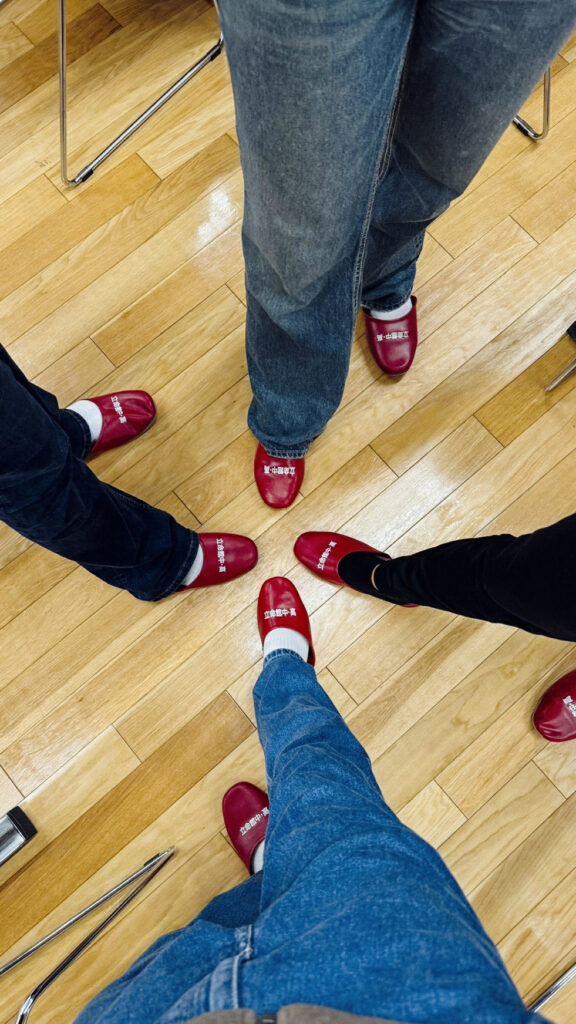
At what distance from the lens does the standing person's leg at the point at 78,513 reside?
88 cm

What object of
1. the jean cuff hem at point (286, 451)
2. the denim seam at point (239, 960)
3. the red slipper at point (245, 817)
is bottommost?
the red slipper at point (245, 817)

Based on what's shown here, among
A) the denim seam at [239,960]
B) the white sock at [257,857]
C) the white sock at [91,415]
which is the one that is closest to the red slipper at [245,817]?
the white sock at [257,857]

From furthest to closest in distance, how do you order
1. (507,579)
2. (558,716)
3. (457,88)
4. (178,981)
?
1. (558,716)
2. (507,579)
3. (457,88)
4. (178,981)

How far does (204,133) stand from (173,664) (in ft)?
3.72

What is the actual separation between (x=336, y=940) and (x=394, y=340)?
1130 millimetres

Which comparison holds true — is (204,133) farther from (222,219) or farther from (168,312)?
(168,312)

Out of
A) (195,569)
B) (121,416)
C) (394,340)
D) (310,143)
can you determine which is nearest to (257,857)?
(195,569)

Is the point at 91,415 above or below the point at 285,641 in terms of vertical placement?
above

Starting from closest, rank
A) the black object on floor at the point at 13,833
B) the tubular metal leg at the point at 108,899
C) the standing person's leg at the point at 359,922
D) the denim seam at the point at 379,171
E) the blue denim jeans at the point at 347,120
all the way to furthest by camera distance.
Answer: the standing person's leg at the point at 359,922 < the blue denim jeans at the point at 347,120 < the denim seam at the point at 379,171 < the tubular metal leg at the point at 108,899 < the black object on floor at the point at 13,833

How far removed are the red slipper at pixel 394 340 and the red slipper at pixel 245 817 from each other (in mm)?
857

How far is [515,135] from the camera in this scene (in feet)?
5.22

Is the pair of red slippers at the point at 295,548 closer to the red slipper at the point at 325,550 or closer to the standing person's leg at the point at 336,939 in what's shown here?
the red slipper at the point at 325,550

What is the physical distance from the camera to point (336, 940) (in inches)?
22.8

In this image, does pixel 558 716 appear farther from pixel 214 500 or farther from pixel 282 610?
pixel 214 500
